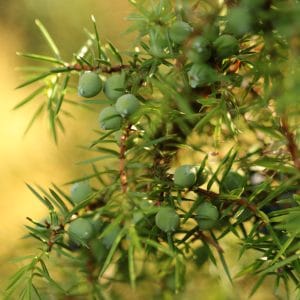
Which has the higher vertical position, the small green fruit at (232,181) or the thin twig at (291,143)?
the thin twig at (291,143)

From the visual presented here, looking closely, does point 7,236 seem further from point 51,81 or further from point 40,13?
Answer: point 40,13

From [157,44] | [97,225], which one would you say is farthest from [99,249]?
[157,44]

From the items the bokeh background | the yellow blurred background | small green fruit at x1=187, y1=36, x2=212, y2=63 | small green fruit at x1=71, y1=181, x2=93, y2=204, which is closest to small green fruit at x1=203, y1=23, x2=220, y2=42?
small green fruit at x1=187, y1=36, x2=212, y2=63

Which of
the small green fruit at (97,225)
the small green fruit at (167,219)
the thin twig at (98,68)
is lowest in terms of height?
the small green fruit at (167,219)

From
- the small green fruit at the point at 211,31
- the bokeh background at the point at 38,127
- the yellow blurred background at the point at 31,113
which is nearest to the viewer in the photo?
the small green fruit at the point at 211,31

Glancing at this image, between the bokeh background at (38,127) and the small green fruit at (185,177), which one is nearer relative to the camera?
the small green fruit at (185,177)

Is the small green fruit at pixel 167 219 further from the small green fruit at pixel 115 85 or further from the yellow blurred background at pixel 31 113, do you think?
the yellow blurred background at pixel 31 113

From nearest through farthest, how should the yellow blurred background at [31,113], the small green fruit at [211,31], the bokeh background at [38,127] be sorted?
the small green fruit at [211,31] < the bokeh background at [38,127] < the yellow blurred background at [31,113]

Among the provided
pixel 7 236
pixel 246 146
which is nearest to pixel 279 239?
pixel 246 146

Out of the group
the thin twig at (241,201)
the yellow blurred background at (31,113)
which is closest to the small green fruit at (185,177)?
the thin twig at (241,201)
